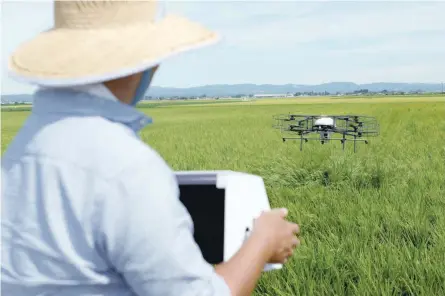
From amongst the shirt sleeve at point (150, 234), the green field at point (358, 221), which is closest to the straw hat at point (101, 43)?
the shirt sleeve at point (150, 234)

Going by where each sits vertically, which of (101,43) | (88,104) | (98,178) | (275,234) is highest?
(101,43)

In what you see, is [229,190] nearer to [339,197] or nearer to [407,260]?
[407,260]

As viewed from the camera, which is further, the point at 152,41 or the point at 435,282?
the point at 435,282

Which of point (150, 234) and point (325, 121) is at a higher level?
point (150, 234)

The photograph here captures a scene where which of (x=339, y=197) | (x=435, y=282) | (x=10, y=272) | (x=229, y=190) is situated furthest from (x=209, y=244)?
(x=339, y=197)

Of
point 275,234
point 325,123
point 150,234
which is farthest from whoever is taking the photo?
point 325,123

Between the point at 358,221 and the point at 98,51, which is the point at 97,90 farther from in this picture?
the point at 358,221

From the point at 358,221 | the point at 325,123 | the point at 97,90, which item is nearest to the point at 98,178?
the point at 97,90

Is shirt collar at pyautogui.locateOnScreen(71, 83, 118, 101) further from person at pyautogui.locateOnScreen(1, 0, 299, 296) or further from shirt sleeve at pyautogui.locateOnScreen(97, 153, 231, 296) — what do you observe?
shirt sleeve at pyautogui.locateOnScreen(97, 153, 231, 296)
